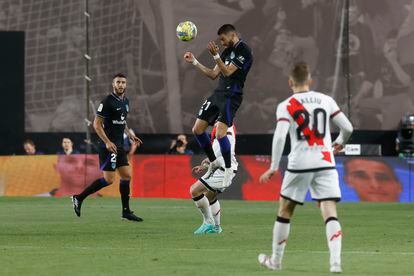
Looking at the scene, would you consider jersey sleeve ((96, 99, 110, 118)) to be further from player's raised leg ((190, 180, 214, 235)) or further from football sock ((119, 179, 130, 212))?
player's raised leg ((190, 180, 214, 235))

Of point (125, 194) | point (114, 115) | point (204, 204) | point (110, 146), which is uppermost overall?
point (114, 115)

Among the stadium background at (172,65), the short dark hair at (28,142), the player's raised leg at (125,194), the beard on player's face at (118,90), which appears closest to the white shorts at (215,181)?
the player's raised leg at (125,194)

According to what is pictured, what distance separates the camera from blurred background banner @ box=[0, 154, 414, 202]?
26156 millimetres

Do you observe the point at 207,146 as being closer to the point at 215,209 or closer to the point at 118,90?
the point at 215,209

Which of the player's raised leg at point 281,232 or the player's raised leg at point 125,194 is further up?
the player's raised leg at point 281,232

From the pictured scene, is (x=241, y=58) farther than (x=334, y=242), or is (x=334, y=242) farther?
(x=241, y=58)

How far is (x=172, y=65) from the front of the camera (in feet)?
93.5

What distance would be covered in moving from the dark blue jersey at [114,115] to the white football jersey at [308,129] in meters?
7.94

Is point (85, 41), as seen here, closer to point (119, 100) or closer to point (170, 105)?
point (170, 105)

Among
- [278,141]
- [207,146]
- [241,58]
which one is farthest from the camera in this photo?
[207,146]

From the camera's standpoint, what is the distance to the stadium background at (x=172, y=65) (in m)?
27.8

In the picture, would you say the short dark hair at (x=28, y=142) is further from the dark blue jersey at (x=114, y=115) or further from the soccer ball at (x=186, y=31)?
the soccer ball at (x=186, y=31)

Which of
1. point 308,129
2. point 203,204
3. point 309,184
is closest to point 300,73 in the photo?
point 308,129

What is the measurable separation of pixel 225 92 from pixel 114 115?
261 cm
